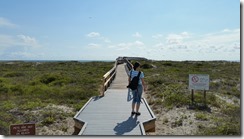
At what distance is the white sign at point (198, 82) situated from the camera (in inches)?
450

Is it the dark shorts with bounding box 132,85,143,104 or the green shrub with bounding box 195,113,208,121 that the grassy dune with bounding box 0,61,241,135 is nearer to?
the green shrub with bounding box 195,113,208,121

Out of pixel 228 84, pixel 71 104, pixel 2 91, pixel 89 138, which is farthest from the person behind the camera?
pixel 228 84

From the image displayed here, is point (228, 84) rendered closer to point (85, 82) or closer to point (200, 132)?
point (85, 82)

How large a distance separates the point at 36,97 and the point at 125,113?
692cm

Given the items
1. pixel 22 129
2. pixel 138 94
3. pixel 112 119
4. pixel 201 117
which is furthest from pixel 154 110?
pixel 22 129

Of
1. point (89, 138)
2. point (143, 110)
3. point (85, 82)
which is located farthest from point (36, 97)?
point (89, 138)

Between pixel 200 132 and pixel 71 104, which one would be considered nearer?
pixel 200 132

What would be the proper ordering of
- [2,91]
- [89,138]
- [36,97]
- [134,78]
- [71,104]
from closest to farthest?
[89,138]
[134,78]
[71,104]
[36,97]
[2,91]

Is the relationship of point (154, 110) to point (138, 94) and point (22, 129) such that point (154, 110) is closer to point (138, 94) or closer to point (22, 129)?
point (138, 94)

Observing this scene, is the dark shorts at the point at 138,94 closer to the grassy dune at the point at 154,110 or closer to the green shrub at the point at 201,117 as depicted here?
the grassy dune at the point at 154,110

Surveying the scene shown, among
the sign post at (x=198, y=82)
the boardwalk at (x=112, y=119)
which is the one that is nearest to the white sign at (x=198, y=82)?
the sign post at (x=198, y=82)

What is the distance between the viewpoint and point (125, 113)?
8492 mm

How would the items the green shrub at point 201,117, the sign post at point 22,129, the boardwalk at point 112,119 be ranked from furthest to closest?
the green shrub at point 201,117, the boardwalk at point 112,119, the sign post at point 22,129

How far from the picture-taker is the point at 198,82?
11492 mm
